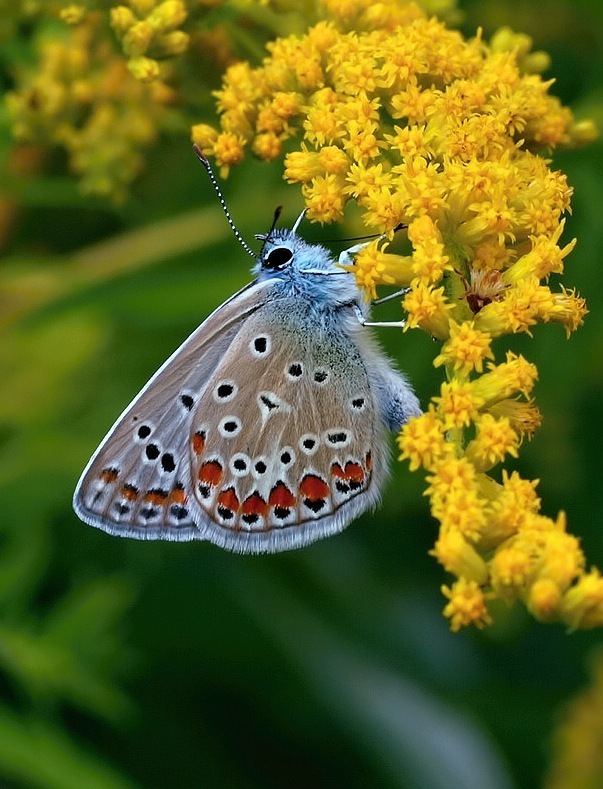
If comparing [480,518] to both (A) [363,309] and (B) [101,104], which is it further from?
(B) [101,104]

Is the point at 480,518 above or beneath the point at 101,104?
beneath

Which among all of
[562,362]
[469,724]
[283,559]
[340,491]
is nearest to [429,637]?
[469,724]

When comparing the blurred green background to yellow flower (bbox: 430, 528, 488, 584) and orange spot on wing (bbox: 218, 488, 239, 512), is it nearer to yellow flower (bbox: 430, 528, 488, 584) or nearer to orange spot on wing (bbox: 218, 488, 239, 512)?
orange spot on wing (bbox: 218, 488, 239, 512)

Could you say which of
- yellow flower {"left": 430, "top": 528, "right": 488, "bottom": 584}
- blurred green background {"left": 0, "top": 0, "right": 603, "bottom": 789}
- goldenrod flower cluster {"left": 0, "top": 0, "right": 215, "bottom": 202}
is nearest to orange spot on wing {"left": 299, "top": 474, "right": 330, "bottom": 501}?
yellow flower {"left": 430, "top": 528, "right": 488, "bottom": 584}

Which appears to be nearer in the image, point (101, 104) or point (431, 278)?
point (431, 278)

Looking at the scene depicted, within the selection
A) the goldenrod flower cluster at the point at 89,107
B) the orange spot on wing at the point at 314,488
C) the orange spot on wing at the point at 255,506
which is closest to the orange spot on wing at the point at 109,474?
the orange spot on wing at the point at 255,506
